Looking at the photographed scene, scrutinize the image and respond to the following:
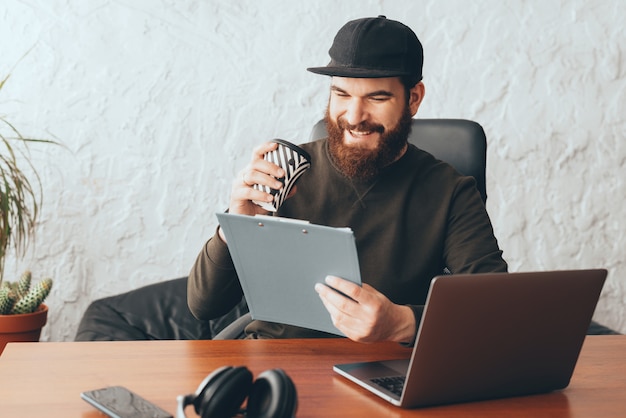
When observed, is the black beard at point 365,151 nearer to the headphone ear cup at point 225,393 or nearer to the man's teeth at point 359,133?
the man's teeth at point 359,133

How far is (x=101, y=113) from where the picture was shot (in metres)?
2.82

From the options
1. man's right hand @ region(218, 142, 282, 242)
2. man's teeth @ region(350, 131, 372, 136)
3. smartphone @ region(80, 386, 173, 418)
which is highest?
man's teeth @ region(350, 131, 372, 136)

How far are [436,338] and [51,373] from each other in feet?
1.86

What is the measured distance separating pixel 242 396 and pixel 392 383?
277mm

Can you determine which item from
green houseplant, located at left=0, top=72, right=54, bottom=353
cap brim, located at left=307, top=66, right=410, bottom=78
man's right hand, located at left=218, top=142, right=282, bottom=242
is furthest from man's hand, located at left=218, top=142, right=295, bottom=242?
green houseplant, located at left=0, top=72, right=54, bottom=353

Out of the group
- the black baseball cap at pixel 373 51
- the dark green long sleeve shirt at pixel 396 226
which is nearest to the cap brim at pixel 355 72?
the black baseball cap at pixel 373 51

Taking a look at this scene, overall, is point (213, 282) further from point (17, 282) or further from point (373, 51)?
point (17, 282)

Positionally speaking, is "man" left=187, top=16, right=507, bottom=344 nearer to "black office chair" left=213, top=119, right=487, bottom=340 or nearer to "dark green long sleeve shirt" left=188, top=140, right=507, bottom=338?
"dark green long sleeve shirt" left=188, top=140, right=507, bottom=338

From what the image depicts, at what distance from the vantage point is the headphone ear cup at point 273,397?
90 centimetres

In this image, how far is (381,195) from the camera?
1.80 m

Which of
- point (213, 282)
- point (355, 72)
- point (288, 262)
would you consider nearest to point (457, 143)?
point (355, 72)

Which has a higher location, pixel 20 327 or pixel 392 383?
pixel 392 383

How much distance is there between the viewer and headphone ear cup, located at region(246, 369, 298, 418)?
35.4 inches

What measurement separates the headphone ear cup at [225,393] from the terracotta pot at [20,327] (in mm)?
1779
